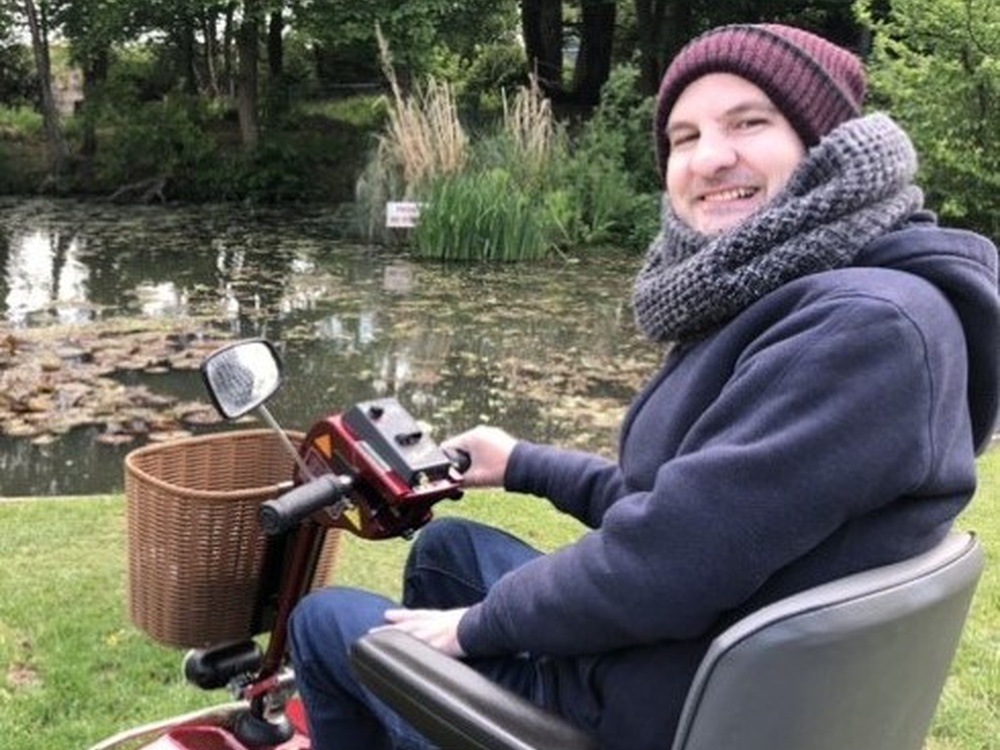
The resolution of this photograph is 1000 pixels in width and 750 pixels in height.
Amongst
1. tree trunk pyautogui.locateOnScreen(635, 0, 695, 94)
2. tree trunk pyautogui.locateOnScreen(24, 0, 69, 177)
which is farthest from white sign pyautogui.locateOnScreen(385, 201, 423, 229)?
tree trunk pyautogui.locateOnScreen(635, 0, 695, 94)

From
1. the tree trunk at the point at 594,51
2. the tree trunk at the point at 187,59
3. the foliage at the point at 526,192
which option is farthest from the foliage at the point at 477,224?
the tree trunk at the point at 594,51

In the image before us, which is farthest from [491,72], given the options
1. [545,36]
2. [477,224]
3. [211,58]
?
[477,224]

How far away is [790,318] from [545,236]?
10.4m

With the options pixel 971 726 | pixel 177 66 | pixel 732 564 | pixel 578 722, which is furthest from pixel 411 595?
pixel 177 66

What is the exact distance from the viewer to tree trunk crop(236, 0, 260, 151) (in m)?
17.6

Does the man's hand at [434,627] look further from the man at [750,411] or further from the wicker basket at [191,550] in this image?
the wicker basket at [191,550]

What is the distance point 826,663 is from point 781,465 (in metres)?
0.22

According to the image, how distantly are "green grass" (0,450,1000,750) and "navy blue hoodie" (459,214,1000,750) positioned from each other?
5.31 ft

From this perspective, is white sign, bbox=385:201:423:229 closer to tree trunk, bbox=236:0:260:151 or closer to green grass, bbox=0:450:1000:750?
tree trunk, bbox=236:0:260:151

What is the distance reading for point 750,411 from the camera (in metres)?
1.44

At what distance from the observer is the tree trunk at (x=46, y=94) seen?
57.5 feet

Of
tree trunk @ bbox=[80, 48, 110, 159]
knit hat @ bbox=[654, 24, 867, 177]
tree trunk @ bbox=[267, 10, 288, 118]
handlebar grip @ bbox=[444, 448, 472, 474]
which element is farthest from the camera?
tree trunk @ bbox=[267, 10, 288, 118]

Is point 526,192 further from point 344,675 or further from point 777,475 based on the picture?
point 777,475

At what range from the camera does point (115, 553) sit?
397 cm
